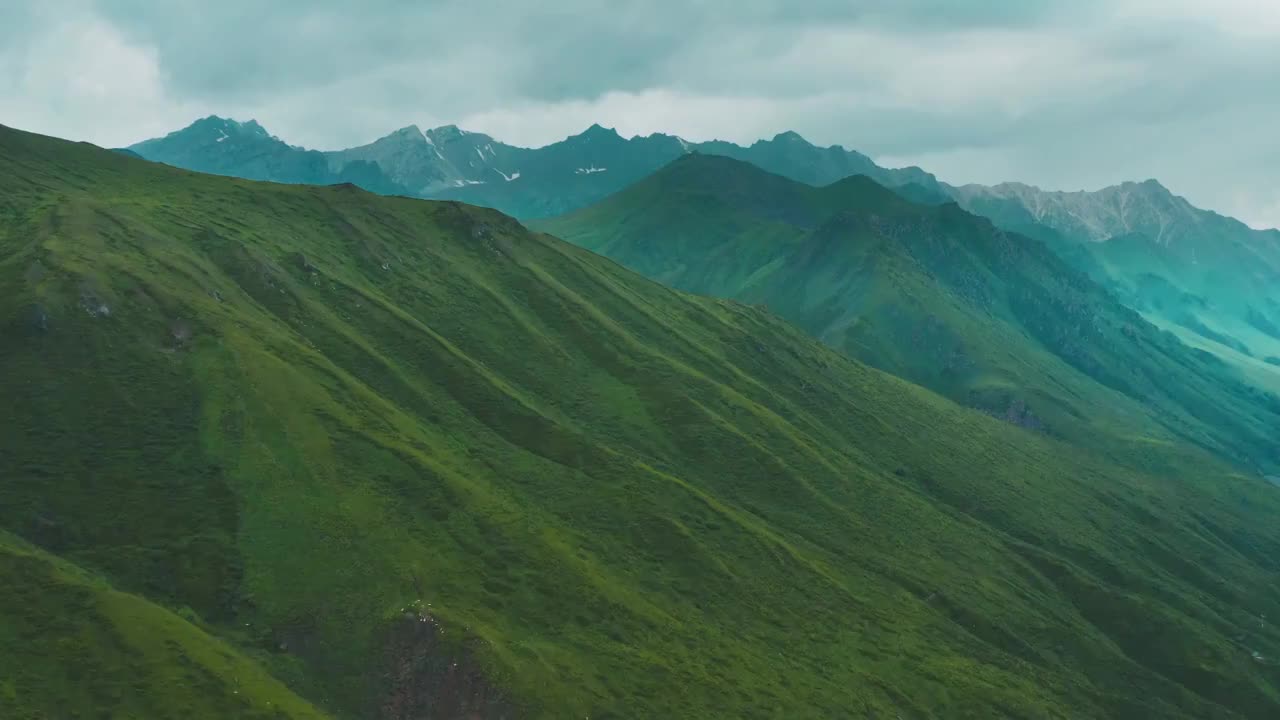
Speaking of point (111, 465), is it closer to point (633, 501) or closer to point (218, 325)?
point (218, 325)

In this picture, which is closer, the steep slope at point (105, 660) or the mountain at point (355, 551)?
the steep slope at point (105, 660)

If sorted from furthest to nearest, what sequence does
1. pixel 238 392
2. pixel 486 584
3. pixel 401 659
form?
1. pixel 238 392
2. pixel 486 584
3. pixel 401 659

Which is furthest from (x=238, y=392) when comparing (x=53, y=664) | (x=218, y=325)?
(x=53, y=664)

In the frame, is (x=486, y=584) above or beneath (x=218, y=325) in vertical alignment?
beneath

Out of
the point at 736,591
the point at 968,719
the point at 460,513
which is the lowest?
the point at 968,719

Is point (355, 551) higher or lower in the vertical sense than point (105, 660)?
higher

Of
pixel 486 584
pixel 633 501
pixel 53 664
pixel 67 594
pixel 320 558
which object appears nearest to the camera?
pixel 53 664

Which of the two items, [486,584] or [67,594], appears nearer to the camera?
[67,594]

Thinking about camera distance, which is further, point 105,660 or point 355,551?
point 355,551

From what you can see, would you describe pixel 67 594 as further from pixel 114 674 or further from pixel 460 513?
pixel 460 513

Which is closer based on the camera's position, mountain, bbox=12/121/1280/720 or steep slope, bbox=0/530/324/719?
steep slope, bbox=0/530/324/719

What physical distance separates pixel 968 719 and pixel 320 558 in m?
115

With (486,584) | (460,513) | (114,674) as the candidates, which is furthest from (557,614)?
(114,674)

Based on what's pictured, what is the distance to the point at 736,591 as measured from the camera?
532ft
